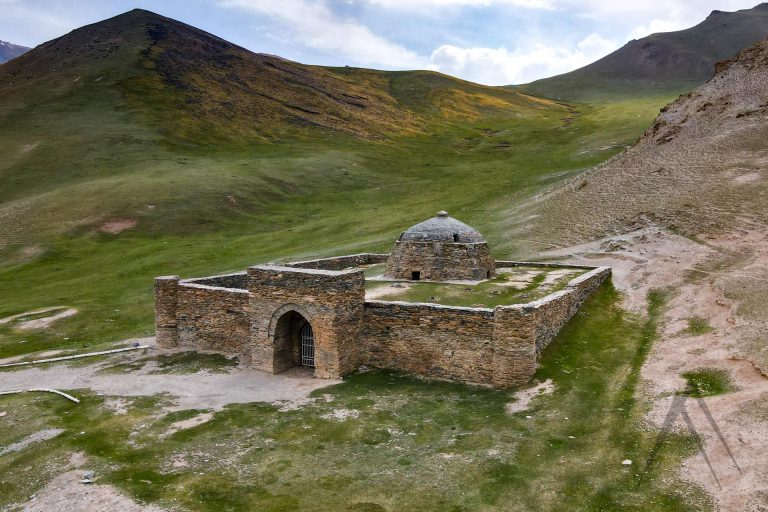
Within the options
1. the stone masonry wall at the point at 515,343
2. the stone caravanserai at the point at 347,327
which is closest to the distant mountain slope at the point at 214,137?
the stone caravanserai at the point at 347,327

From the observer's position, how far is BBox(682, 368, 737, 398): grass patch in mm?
16312

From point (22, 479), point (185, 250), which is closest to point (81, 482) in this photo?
point (22, 479)

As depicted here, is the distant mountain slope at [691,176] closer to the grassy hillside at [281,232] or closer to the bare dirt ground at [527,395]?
the grassy hillside at [281,232]

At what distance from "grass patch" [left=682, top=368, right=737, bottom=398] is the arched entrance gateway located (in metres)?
11.8

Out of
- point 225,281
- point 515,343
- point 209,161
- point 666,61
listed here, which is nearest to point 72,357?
point 225,281

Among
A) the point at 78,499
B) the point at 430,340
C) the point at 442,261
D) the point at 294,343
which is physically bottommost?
the point at 78,499

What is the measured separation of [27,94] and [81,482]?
100 meters

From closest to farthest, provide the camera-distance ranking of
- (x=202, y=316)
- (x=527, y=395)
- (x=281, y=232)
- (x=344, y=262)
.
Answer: (x=527, y=395)
(x=202, y=316)
(x=344, y=262)
(x=281, y=232)

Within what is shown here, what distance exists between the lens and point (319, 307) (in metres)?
20.0

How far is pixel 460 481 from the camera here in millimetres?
13289

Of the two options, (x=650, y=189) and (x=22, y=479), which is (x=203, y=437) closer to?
(x=22, y=479)

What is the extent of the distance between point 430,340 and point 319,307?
375cm

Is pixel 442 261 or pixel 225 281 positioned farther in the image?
pixel 442 261

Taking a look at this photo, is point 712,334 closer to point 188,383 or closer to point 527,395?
point 527,395
